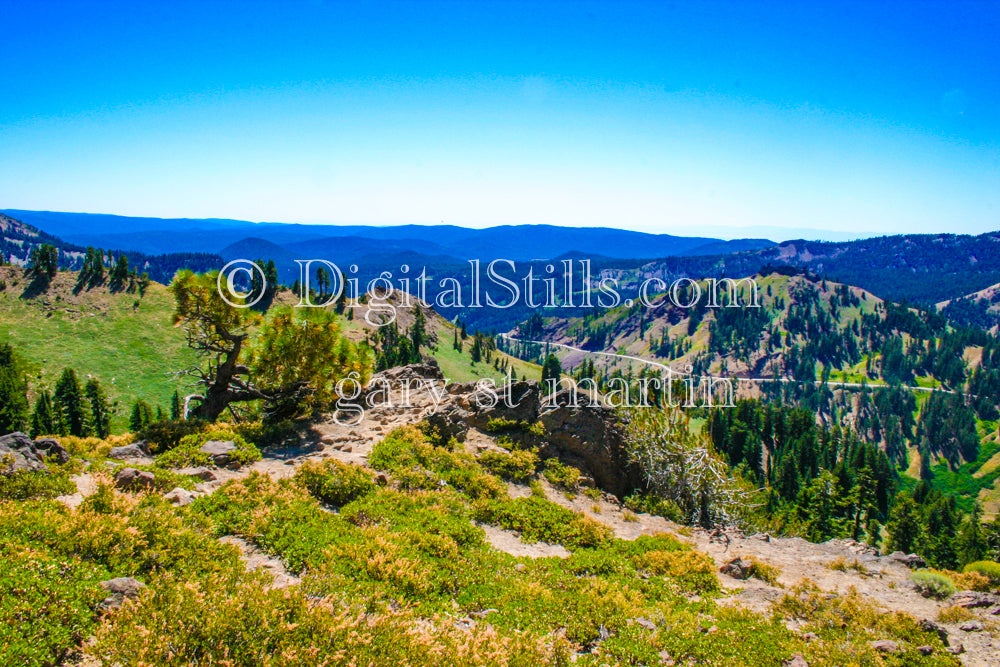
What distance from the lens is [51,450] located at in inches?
598

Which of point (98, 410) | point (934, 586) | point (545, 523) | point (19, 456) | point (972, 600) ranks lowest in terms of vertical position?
point (98, 410)

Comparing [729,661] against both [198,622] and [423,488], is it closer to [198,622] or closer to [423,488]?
[198,622]

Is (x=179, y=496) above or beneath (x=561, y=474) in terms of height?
above

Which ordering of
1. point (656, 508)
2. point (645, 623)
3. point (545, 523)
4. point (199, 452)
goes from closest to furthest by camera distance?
1. point (645, 623)
2. point (545, 523)
3. point (199, 452)
4. point (656, 508)

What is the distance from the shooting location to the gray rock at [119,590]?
27.2 feet

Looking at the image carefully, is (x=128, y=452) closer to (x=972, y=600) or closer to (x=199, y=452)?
(x=199, y=452)

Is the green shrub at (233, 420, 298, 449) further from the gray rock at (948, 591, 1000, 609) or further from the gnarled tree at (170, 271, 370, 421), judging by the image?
the gray rock at (948, 591, 1000, 609)

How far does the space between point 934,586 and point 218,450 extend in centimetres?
2373

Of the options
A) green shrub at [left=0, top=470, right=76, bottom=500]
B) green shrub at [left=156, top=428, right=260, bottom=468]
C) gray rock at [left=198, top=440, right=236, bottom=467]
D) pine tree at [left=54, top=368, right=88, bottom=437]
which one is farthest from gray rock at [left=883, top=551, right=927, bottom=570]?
pine tree at [left=54, top=368, right=88, bottom=437]

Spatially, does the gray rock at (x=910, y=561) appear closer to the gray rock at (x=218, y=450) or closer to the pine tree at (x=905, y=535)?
the gray rock at (x=218, y=450)

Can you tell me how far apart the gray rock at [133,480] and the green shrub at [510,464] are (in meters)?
12.4

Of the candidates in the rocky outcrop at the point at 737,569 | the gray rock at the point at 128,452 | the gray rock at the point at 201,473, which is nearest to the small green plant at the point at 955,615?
the rocky outcrop at the point at 737,569

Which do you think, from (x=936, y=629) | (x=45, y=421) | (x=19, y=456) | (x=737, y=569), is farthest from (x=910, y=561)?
(x=45, y=421)

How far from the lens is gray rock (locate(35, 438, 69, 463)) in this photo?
587 inches
